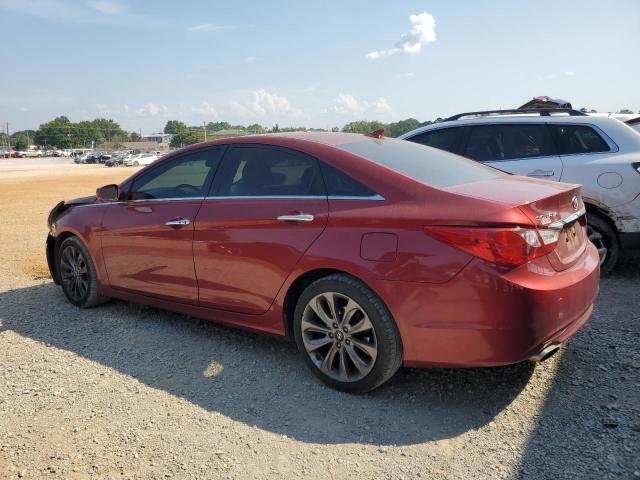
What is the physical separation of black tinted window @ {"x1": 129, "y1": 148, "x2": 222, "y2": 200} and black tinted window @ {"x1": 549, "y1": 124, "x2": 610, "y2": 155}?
365cm

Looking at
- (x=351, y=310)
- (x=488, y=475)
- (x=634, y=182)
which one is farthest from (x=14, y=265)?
(x=634, y=182)

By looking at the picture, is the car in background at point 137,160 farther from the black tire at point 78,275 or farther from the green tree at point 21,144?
the green tree at point 21,144

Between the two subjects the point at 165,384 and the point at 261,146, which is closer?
the point at 165,384

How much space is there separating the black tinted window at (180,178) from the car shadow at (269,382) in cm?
112

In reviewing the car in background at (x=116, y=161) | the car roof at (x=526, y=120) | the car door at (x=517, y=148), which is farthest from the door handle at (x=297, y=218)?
the car in background at (x=116, y=161)

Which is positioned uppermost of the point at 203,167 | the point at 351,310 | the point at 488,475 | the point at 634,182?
the point at 203,167

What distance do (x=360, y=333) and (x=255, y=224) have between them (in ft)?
3.30

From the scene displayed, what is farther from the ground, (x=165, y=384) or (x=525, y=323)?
(x=525, y=323)

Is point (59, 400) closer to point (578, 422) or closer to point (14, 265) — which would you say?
point (578, 422)

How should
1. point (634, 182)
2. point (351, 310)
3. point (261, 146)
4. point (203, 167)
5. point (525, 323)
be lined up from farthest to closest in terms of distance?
point (634, 182) → point (203, 167) → point (261, 146) → point (351, 310) → point (525, 323)

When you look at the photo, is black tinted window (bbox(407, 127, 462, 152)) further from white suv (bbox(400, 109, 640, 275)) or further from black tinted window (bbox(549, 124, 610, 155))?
black tinted window (bbox(549, 124, 610, 155))

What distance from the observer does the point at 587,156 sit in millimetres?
5438

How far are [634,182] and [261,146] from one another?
143 inches

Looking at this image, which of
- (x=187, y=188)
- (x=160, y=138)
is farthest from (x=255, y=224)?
(x=160, y=138)
